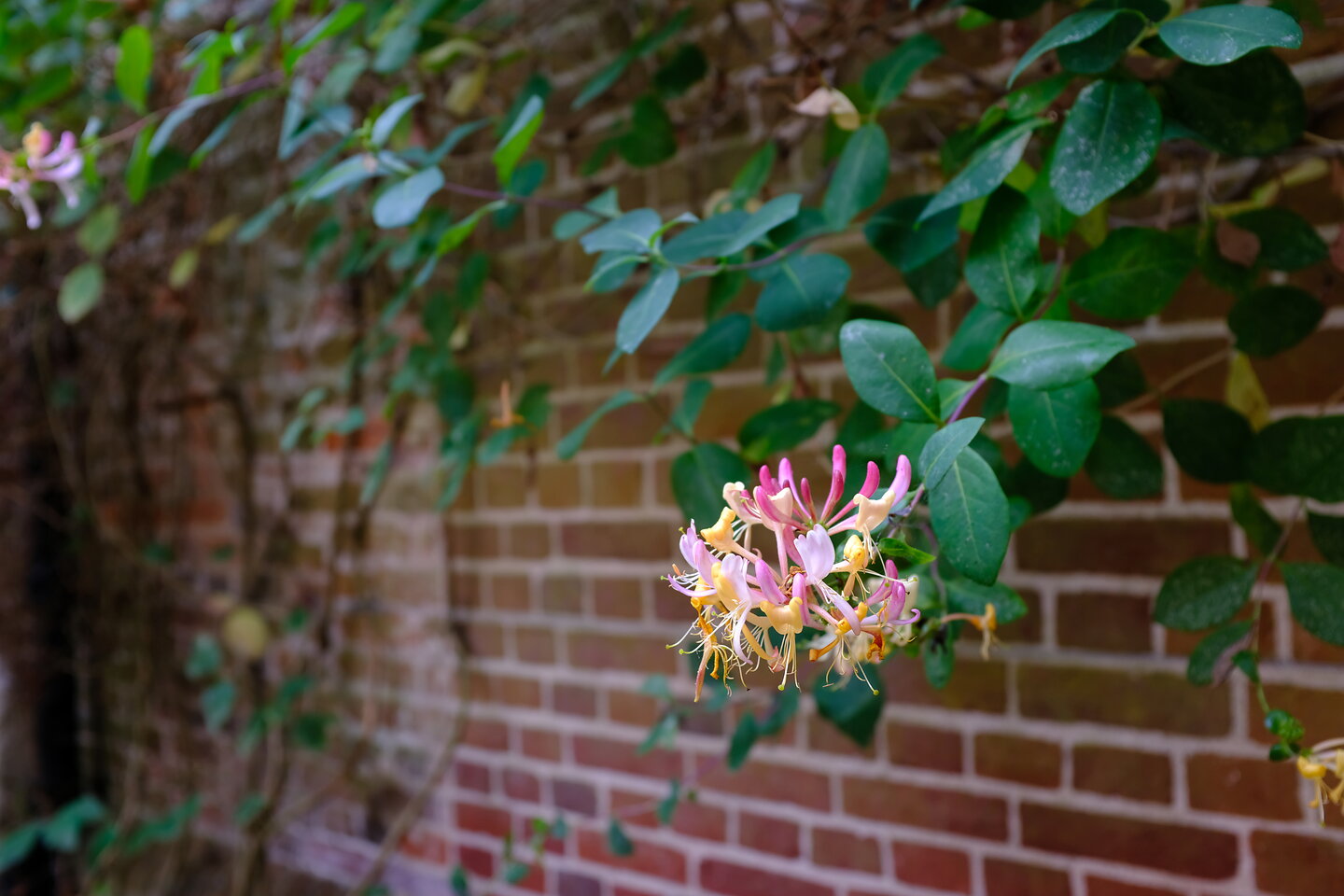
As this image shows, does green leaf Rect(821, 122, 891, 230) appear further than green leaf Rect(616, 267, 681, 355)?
Yes

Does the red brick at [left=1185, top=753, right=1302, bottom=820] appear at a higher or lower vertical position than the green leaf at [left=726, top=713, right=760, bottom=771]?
lower

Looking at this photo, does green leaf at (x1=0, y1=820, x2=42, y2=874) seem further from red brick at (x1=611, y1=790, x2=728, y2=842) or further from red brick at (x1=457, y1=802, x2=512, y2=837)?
red brick at (x1=611, y1=790, x2=728, y2=842)

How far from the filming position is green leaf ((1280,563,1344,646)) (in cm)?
65

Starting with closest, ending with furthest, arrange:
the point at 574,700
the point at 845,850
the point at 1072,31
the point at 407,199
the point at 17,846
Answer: the point at 1072,31 < the point at 407,199 < the point at 845,850 < the point at 574,700 < the point at 17,846

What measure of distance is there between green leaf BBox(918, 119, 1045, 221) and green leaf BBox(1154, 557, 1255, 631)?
370 millimetres

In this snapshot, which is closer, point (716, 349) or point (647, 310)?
point (647, 310)

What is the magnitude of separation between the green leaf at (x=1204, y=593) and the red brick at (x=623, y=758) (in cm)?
74

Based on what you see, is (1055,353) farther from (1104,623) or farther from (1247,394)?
(1104,623)

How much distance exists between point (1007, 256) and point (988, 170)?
0.22 feet

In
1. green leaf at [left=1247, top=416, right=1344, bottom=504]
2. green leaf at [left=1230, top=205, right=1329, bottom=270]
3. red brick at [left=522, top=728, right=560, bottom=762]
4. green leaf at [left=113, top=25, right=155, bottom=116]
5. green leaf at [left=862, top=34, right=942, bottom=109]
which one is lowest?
red brick at [left=522, top=728, right=560, bottom=762]

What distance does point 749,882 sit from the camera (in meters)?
1.21

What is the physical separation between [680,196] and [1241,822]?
38.9 inches

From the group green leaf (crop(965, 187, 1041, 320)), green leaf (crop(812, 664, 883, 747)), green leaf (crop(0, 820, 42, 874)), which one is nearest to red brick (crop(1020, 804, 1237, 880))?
green leaf (crop(812, 664, 883, 747))

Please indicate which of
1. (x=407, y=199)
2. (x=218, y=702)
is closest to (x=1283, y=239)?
(x=407, y=199)
